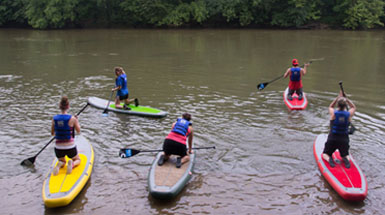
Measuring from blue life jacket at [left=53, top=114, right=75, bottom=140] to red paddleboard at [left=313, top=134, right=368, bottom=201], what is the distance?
15.6ft

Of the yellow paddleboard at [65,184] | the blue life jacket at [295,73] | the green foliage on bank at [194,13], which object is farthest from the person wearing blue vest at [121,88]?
the green foliage on bank at [194,13]

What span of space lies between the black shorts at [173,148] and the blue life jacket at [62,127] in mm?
1778

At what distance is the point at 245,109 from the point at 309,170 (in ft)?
12.5

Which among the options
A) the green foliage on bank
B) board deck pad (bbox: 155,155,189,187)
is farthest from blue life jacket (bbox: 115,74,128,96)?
the green foliage on bank

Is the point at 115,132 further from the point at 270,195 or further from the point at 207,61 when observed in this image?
the point at 207,61

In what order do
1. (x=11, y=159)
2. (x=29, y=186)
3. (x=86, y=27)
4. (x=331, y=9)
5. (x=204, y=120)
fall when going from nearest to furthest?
(x=29, y=186) < (x=11, y=159) < (x=204, y=120) < (x=331, y=9) < (x=86, y=27)

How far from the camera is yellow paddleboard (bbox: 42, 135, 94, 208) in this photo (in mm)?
5468

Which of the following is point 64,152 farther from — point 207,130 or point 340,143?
point 340,143

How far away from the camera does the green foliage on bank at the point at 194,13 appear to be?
3475cm

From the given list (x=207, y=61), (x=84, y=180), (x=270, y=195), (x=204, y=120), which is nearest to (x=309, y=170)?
(x=270, y=195)

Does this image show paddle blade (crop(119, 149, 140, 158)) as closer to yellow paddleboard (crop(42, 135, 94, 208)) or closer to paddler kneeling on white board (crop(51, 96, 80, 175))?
yellow paddleboard (crop(42, 135, 94, 208))

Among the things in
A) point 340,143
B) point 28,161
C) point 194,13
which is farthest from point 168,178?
point 194,13

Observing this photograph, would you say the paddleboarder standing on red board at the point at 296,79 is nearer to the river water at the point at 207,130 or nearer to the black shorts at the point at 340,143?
the river water at the point at 207,130

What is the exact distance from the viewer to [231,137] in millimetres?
8297
